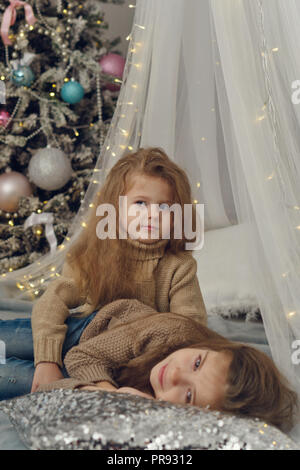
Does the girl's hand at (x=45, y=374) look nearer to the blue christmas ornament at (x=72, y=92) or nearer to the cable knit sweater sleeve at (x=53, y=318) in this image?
the cable knit sweater sleeve at (x=53, y=318)

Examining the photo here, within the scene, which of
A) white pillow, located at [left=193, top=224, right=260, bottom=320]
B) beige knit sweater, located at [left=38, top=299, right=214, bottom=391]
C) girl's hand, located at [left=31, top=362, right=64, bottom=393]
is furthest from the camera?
white pillow, located at [left=193, top=224, right=260, bottom=320]

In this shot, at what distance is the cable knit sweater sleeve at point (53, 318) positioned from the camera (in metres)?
1.16

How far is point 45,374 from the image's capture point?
1125 mm

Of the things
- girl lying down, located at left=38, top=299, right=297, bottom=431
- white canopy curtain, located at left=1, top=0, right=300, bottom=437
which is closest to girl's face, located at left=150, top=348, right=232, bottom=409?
girl lying down, located at left=38, top=299, right=297, bottom=431

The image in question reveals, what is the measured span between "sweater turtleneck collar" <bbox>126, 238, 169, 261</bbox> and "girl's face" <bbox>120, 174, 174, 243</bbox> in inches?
0.6

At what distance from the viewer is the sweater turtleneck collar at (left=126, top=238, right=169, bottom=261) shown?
130cm

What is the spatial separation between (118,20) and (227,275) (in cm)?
235

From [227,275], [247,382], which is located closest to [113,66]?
[227,275]

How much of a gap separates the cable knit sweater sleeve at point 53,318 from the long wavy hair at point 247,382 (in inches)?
10.2

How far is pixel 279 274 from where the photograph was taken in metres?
1.06

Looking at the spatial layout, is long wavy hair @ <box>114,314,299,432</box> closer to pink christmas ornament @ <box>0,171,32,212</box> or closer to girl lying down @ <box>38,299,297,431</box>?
girl lying down @ <box>38,299,297,431</box>

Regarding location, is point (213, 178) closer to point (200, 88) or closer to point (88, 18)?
point (200, 88)

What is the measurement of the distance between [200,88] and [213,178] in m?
Answer: 0.32
